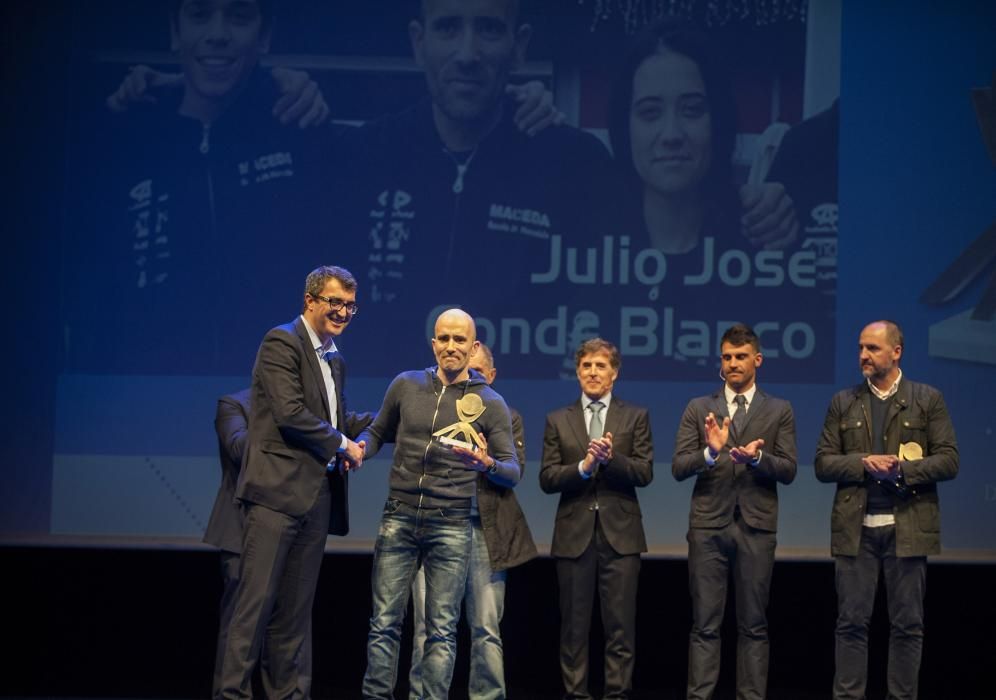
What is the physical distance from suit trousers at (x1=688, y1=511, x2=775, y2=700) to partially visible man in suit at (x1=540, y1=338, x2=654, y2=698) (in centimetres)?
28

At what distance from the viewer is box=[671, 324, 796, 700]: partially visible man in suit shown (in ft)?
15.3

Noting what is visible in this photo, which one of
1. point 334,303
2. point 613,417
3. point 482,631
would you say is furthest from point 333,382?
point 613,417

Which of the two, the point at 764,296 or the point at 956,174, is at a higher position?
the point at 956,174

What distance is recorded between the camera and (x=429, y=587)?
4.11 metres

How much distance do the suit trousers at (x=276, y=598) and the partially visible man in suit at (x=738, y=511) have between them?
1.69 meters

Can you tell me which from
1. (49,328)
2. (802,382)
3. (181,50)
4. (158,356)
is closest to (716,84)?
(802,382)

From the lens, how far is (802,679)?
17.9ft

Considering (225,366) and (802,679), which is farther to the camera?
(225,366)

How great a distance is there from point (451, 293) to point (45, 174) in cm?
234

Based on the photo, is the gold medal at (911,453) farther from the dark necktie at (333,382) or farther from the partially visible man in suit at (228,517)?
the partially visible man in suit at (228,517)

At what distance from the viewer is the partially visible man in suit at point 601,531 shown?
4.84 m

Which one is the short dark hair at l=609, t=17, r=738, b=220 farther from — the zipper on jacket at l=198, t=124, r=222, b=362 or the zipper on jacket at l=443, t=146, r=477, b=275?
the zipper on jacket at l=198, t=124, r=222, b=362

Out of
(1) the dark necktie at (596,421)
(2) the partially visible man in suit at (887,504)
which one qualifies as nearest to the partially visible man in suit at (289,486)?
(1) the dark necktie at (596,421)

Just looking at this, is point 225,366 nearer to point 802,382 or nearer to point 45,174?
point 45,174
